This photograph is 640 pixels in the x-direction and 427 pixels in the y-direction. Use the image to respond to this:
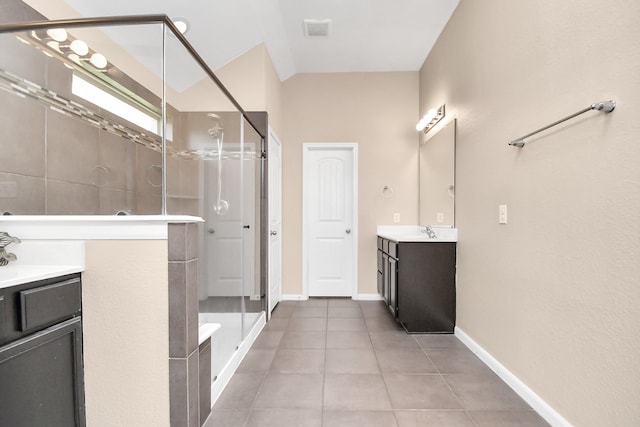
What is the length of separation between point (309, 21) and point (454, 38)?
4.52ft

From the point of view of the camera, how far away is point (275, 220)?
Answer: 3715mm

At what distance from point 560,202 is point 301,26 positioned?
9.11ft

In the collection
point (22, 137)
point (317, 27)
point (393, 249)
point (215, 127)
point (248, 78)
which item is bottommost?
point (393, 249)

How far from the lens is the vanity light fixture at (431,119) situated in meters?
3.23

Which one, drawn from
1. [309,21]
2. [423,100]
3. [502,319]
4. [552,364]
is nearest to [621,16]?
[552,364]

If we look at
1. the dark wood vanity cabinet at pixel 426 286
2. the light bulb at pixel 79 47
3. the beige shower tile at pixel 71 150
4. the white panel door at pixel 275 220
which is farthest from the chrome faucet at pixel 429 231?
the light bulb at pixel 79 47

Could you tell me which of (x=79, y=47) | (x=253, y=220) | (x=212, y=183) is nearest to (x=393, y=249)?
(x=253, y=220)

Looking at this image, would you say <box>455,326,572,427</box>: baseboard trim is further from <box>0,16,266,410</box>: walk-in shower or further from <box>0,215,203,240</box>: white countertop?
<box>0,215,203,240</box>: white countertop

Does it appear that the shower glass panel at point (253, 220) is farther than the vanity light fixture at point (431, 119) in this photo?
No

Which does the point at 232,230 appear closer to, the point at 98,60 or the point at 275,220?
the point at 275,220

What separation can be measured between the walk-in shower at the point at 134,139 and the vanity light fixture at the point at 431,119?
1.95 meters

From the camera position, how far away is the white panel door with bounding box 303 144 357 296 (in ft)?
13.6

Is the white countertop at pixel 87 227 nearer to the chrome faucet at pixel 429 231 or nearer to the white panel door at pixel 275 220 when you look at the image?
the white panel door at pixel 275 220

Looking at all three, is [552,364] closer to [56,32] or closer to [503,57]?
[503,57]
